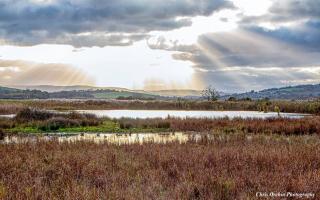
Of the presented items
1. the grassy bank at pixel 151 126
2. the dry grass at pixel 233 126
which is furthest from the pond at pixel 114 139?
the dry grass at pixel 233 126

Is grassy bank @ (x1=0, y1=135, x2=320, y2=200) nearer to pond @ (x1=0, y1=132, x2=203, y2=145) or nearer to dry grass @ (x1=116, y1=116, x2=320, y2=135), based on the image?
pond @ (x1=0, y1=132, x2=203, y2=145)

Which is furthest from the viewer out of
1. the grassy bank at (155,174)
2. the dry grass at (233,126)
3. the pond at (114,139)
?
the dry grass at (233,126)

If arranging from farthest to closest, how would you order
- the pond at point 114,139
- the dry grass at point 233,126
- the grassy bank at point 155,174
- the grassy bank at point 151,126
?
the grassy bank at point 151,126 < the dry grass at point 233,126 < the pond at point 114,139 < the grassy bank at point 155,174

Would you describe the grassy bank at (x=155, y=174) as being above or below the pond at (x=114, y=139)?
above

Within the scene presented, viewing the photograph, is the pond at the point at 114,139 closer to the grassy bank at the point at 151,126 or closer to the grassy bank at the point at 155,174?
the grassy bank at the point at 155,174

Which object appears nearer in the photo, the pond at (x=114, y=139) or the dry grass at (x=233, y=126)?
the pond at (x=114, y=139)

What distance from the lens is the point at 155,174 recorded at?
11.7 metres

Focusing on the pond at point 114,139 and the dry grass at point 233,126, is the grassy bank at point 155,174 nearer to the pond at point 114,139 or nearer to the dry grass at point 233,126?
the pond at point 114,139

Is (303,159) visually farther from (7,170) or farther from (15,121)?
(15,121)

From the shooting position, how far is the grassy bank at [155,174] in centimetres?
941

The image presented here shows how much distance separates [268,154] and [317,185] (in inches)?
200

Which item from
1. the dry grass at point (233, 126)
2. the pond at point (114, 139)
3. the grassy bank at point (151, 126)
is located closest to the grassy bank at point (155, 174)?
the pond at point (114, 139)

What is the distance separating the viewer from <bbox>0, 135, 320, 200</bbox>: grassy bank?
9406 mm

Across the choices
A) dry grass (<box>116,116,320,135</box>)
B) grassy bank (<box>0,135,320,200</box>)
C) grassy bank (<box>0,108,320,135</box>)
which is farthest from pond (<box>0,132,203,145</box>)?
dry grass (<box>116,116,320,135</box>)
